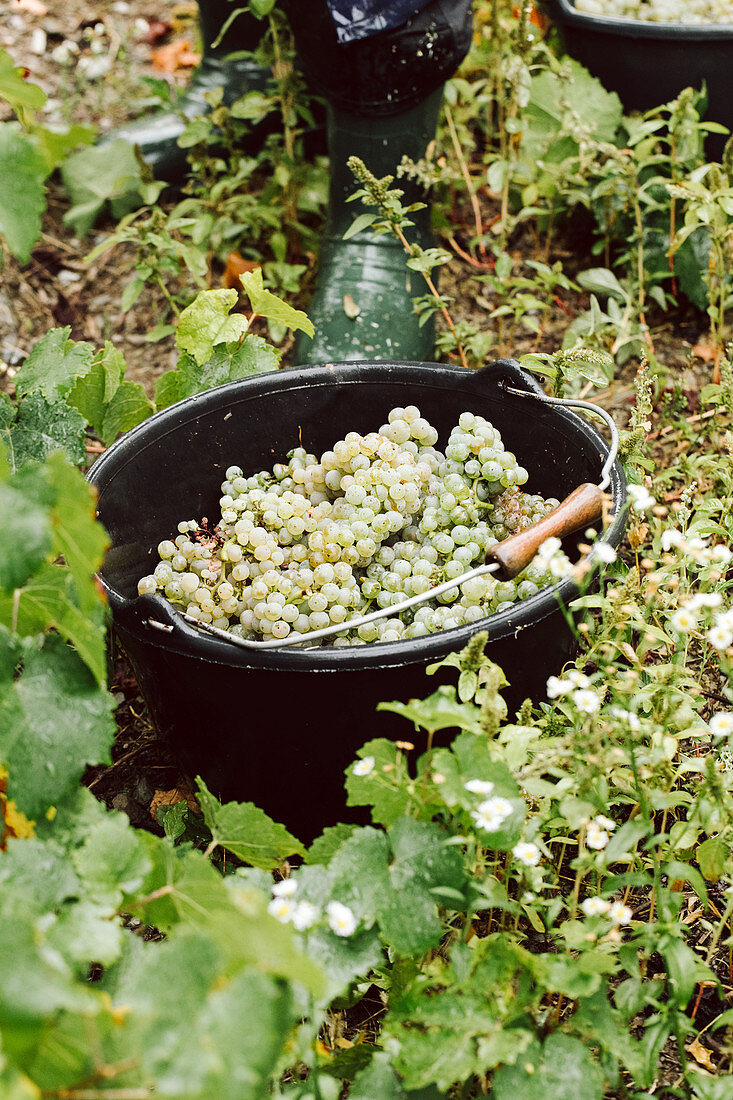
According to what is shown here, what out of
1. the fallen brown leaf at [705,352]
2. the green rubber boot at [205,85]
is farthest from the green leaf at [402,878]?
the green rubber boot at [205,85]

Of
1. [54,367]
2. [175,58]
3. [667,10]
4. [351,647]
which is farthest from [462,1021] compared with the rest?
[175,58]

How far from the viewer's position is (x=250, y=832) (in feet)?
3.42

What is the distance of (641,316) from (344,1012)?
1720mm

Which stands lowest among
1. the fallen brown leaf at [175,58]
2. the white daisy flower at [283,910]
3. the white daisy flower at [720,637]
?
the white daisy flower at [283,910]

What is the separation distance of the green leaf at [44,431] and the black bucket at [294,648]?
5cm

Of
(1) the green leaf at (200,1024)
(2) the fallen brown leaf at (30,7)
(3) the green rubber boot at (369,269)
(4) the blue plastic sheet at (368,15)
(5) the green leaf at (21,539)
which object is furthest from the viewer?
(2) the fallen brown leaf at (30,7)

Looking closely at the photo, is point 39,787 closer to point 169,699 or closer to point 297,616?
point 169,699

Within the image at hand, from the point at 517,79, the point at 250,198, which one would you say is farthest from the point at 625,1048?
the point at 250,198

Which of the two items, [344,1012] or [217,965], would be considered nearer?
[217,965]

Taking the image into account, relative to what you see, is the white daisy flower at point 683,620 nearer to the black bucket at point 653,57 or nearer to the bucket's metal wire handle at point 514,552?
the bucket's metal wire handle at point 514,552

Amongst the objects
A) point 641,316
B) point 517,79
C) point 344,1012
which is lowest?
point 344,1012

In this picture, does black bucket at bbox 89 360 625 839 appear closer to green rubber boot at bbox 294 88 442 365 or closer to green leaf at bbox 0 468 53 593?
green leaf at bbox 0 468 53 593

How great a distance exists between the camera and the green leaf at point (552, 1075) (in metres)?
0.84

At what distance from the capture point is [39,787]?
0.90 metres
